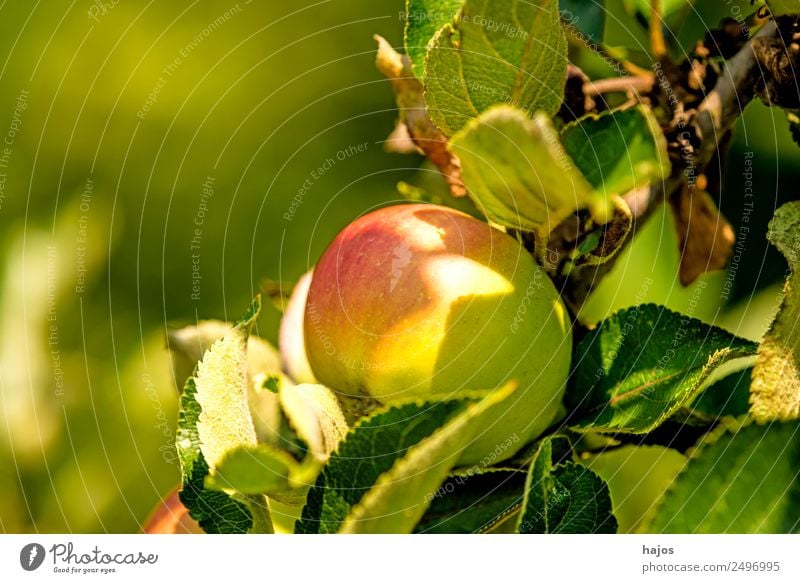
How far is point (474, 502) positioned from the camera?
0.44 meters

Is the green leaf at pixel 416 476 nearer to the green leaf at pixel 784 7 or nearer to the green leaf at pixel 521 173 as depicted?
the green leaf at pixel 521 173

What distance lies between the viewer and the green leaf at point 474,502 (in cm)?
44

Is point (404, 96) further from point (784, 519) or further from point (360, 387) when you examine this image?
point (784, 519)

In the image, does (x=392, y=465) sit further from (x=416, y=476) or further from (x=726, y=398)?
(x=726, y=398)

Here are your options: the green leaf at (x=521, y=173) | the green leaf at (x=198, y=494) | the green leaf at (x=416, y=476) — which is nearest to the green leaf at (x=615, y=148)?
the green leaf at (x=521, y=173)

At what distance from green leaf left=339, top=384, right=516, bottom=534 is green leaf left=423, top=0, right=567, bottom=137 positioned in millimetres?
145

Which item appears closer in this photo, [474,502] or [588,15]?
[474,502]

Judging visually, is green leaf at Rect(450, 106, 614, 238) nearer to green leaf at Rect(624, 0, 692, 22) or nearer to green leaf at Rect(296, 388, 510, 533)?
green leaf at Rect(296, 388, 510, 533)

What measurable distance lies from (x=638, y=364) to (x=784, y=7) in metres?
0.22

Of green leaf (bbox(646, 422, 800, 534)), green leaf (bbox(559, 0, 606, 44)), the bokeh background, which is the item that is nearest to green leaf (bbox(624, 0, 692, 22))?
green leaf (bbox(559, 0, 606, 44))

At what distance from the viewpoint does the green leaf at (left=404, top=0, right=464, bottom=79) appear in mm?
448

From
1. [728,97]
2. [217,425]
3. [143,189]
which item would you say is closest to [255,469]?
[217,425]

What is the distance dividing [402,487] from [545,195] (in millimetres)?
147
